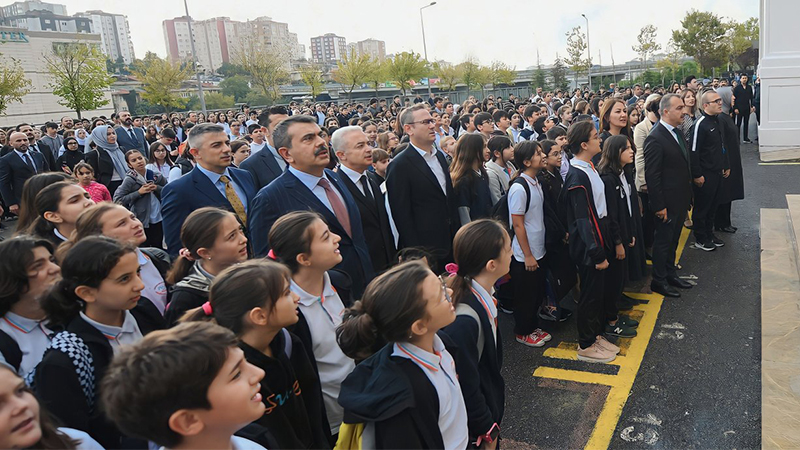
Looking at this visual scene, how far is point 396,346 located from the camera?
2.21m

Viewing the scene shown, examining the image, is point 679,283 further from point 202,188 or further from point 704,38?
point 704,38

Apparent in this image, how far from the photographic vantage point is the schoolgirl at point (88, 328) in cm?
206

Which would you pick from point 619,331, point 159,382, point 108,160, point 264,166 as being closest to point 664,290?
point 619,331

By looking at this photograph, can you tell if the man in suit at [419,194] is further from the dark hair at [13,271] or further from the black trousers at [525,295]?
the dark hair at [13,271]

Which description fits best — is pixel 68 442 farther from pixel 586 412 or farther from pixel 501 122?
pixel 501 122

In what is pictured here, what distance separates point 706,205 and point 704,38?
40768mm

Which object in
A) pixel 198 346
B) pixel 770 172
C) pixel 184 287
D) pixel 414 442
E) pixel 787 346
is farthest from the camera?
pixel 770 172

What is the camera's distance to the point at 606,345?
15.0 ft

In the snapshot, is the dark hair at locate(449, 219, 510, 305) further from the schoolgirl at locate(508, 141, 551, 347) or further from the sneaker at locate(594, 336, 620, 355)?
the sneaker at locate(594, 336, 620, 355)

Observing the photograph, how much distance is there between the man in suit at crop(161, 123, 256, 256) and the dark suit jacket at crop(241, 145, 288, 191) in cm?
102

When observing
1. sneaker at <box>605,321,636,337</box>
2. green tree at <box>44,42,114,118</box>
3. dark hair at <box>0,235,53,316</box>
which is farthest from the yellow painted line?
green tree at <box>44,42,114,118</box>

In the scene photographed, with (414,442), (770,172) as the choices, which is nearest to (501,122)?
(770,172)

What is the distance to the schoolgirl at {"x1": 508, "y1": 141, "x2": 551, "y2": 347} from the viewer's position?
15.7 ft

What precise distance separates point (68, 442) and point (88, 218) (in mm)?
1834
